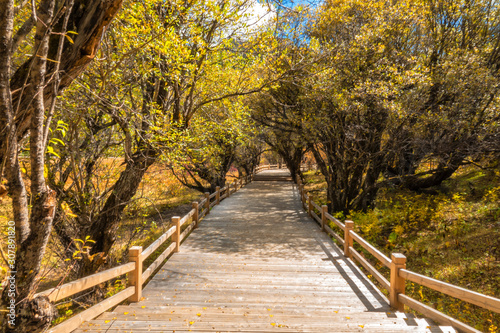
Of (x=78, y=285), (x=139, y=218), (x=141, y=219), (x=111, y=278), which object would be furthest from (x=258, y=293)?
(x=139, y=218)

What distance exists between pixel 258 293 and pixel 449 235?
7531 millimetres

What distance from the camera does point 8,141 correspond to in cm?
188

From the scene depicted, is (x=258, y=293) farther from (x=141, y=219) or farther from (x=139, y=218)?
(x=139, y=218)

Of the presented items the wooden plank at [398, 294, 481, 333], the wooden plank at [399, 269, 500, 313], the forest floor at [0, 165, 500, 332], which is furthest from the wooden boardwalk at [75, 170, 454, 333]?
the forest floor at [0, 165, 500, 332]

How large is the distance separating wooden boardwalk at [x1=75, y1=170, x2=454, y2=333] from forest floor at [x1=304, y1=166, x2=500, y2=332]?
256 centimetres

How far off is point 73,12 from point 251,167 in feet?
88.5

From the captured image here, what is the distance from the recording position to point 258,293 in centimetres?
493

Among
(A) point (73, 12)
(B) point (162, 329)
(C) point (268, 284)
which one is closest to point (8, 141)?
(A) point (73, 12)

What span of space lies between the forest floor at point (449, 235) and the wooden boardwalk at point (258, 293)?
2.56 metres

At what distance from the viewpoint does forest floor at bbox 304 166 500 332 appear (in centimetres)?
667

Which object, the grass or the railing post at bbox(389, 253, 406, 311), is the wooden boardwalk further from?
the grass

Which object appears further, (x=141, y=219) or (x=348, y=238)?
(x=141, y=219)

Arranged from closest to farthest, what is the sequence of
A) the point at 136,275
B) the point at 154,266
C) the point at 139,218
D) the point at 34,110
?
the point at 34,110
the point at 136,275
the point at 154,266
the point at 139,218

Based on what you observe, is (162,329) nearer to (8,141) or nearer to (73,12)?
(8,141)
